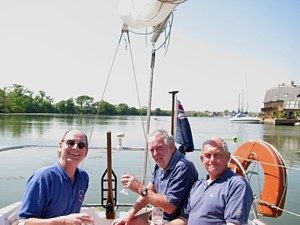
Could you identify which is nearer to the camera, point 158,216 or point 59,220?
point 59,220

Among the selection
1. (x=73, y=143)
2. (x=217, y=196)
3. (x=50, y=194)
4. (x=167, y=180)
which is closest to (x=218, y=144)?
(x=217, y=196)

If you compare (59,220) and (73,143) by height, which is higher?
(73,143)

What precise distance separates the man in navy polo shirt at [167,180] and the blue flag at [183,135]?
878 millimetres

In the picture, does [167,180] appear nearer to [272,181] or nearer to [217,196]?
[217,196]

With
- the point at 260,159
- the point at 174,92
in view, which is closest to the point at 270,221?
the point at 260,159

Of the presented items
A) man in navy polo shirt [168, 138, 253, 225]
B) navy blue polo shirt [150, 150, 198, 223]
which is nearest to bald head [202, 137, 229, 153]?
man in navy polo shirt [168, 138, 253, 225]

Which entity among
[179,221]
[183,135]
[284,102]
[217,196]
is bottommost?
[179,221]

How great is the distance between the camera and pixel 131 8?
2893 mm

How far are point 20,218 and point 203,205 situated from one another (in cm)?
111

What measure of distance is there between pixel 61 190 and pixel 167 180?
88 cm

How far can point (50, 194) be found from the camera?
169 cm

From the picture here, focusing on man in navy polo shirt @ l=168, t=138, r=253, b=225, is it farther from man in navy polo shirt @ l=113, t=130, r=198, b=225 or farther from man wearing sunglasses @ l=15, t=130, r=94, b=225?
man wearing sunglasses @ l=15, t=130, r=94, b=225

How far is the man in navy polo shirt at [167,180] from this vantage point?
7.37 ft

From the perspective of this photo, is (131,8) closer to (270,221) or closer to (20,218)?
(20,218)
